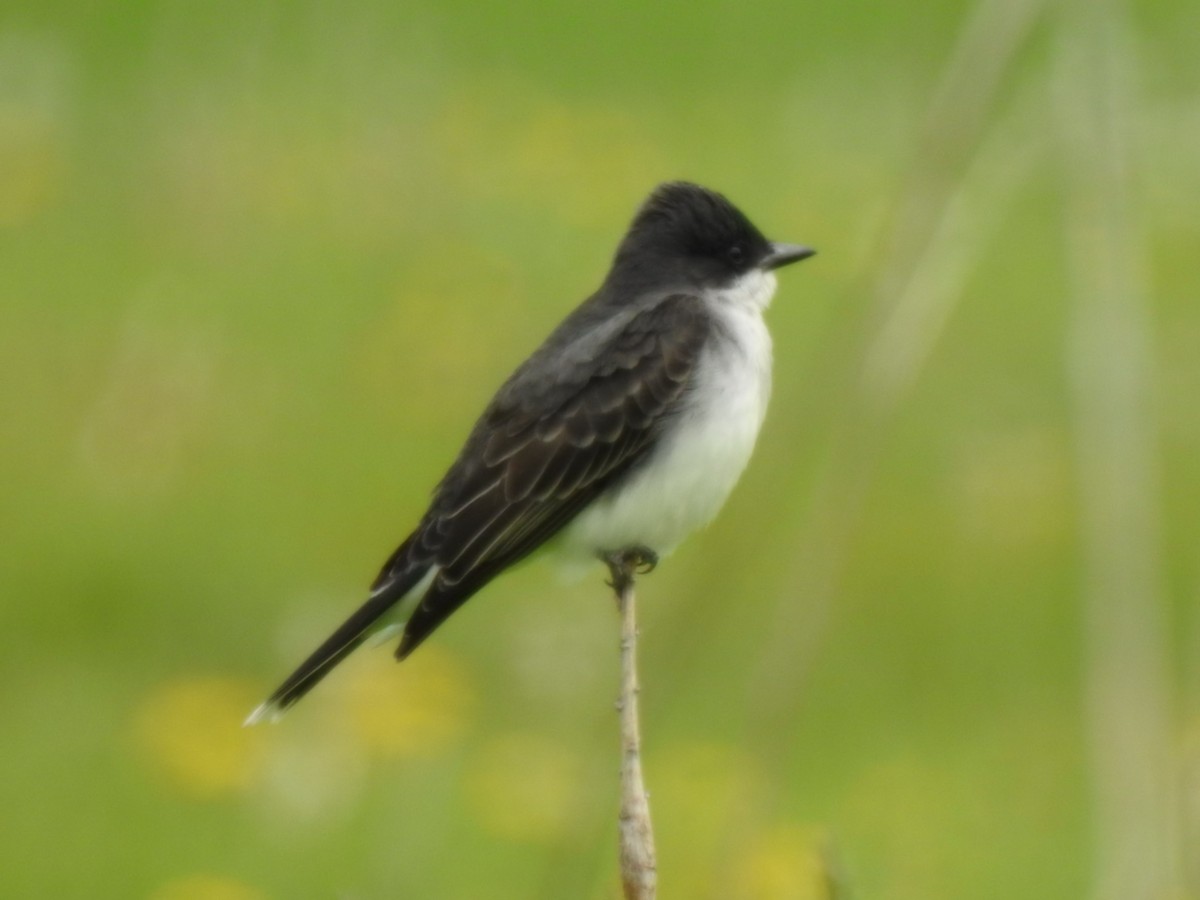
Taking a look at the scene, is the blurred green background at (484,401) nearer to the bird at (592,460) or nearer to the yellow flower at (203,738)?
the yellow flower at (203,738)

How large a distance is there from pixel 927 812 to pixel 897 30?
785 centimetres

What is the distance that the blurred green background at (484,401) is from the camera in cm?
291

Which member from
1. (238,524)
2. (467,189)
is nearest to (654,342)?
(238,524)

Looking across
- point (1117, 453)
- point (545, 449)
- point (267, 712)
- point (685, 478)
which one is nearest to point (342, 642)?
point (267, 712)

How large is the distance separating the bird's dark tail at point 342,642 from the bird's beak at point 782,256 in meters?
1.10

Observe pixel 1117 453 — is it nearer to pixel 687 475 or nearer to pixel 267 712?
pixel 687 475

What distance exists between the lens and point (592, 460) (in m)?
4.33

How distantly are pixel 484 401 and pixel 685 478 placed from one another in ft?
13.7

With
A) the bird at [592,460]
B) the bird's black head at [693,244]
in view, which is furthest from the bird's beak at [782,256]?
the bird at [592,460]

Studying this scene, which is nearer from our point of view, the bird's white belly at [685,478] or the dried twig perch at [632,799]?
the dried twig perch at [632,799]

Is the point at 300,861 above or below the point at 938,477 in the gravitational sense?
below

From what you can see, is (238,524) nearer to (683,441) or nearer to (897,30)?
(683,441)

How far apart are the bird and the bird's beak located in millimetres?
128

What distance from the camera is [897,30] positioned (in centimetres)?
1352
